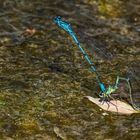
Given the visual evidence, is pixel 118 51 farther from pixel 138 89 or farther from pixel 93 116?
pixel 93 116

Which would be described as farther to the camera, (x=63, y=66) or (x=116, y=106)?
(x=63, y=66)

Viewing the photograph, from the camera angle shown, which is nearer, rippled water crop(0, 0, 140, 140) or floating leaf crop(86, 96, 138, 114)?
rippled water crop(0, 0, 140, 140)

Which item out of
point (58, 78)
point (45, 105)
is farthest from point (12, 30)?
point (45, 105)

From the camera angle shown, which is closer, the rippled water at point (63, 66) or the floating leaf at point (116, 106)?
the rippled water at point (63, 66)
